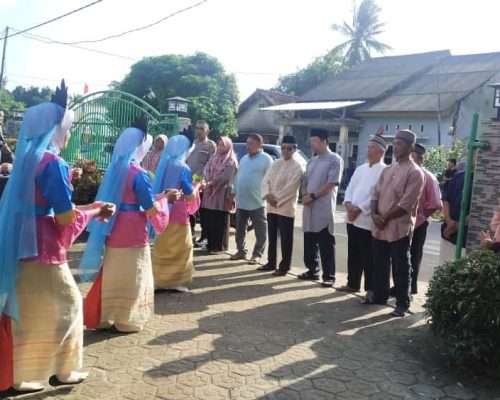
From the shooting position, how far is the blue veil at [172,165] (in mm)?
5426

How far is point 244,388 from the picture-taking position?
3533 mm

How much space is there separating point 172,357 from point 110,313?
0.68 metres

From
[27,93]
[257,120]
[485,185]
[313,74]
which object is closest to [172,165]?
[485,185]

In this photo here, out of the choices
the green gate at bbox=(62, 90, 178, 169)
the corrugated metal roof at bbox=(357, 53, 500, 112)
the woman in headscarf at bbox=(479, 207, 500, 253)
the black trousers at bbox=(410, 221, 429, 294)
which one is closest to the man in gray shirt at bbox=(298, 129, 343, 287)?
the black trousers at bbox=(410, 221, 429, 294)

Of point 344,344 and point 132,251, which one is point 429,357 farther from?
point 132,251

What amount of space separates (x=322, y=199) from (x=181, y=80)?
24088 millimetres

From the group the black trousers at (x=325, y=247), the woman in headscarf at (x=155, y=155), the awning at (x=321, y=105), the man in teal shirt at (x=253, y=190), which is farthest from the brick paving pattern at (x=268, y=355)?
the awning at (x=321, y=105)

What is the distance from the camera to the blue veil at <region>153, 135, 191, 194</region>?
543 centimetres

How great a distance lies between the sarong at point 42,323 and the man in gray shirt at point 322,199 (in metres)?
3.60

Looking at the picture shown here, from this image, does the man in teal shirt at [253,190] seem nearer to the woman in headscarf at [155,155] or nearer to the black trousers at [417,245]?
the woman in headscarf at [155,155]

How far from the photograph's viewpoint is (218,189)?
24.9ft

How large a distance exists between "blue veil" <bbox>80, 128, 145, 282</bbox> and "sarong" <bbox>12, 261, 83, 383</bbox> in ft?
2.99

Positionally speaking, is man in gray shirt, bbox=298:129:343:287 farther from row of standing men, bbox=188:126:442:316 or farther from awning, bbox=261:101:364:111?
awning, bbox=261:101:364:111

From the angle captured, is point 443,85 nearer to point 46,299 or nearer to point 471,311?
point 471,311
